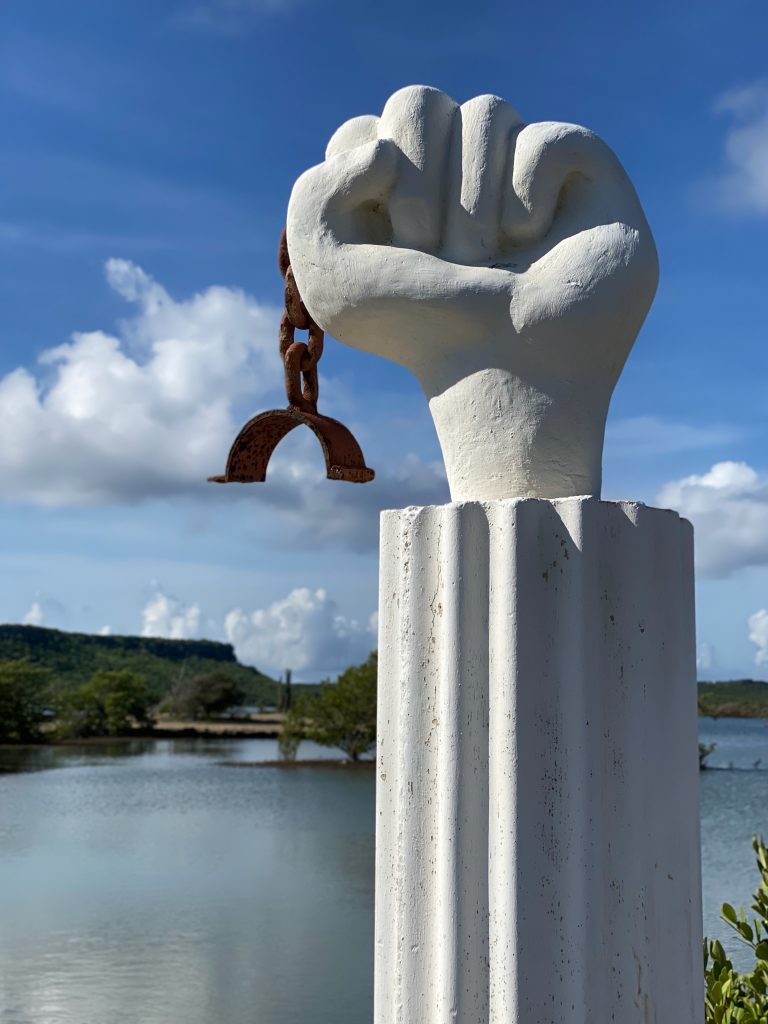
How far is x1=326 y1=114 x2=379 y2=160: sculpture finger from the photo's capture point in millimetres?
2594

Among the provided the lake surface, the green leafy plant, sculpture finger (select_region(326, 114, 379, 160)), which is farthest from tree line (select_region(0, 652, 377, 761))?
sculpture finger (select_region(326, 114, 379, 160))

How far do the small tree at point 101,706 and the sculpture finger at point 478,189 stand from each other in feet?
125

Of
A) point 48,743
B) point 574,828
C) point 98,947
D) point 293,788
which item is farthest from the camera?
point 48,743

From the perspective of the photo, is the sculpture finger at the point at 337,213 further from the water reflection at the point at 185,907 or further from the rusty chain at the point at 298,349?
the water reflection at the point at 185,907

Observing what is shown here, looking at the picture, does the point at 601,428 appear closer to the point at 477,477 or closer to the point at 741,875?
the point at 477,477

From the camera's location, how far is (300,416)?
2871 millimetres

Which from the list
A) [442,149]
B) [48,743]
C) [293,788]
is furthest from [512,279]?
[48,743]

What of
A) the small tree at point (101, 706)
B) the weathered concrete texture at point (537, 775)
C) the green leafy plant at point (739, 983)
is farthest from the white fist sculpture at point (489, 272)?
the small tree at point (101, 706)

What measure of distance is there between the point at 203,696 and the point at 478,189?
152ft

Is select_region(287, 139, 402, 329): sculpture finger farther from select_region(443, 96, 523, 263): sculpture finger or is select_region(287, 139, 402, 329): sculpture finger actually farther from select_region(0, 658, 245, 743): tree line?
select_region(0, 658, 245, 743): tree line

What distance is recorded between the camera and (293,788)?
23281 millimetres

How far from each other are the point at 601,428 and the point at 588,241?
0.44m

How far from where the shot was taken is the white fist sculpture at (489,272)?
233 cm

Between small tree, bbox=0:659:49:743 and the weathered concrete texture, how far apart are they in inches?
1402
